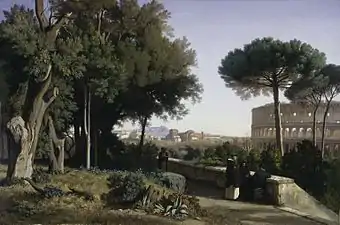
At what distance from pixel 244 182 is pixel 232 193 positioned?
10 centimetres

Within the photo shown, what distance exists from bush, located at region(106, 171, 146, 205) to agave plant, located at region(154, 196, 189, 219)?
0.14m

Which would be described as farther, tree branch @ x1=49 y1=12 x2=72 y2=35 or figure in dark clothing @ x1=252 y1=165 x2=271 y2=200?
figure in dark clothing @ x1=252 y1=165 x2=271 y2=200

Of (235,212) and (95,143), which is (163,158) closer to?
(95,143)

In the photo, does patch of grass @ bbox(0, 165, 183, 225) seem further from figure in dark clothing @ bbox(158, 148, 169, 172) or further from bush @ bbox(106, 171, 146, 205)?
figure in dark clothing @ bbox(158, 148, 169, 172)

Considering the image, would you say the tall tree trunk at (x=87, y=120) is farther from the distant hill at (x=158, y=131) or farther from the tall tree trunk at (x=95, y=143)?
the distant hill at (x=158, y=131)

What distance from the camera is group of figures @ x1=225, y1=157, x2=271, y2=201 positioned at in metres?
2.46

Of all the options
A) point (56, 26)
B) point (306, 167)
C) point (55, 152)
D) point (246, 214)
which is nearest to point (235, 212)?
point (246, 214)

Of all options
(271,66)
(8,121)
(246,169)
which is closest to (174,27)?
(271,66)

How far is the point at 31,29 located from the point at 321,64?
5.50 feet

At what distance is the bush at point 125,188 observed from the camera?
2.33m

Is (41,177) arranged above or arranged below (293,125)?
below

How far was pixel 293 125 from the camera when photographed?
7.95ft

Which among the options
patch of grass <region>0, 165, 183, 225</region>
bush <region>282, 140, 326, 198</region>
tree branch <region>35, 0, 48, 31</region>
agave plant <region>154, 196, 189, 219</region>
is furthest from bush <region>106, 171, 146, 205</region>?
tree branch <region>35, 0, 48, 31</region>

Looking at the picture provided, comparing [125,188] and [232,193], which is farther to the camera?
[232,193]
